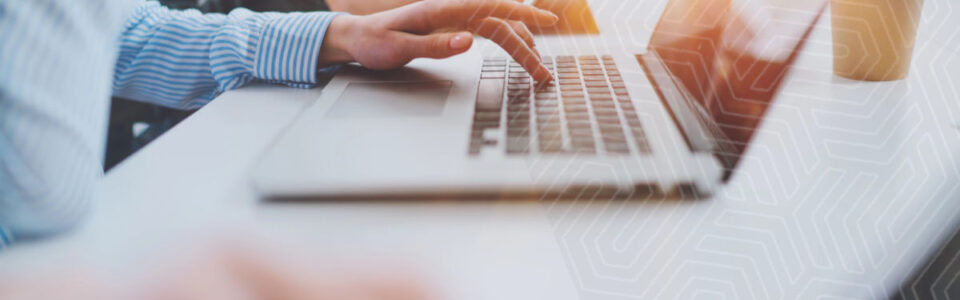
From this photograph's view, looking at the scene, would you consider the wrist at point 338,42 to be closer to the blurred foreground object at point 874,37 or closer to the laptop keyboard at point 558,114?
the laptop keyboard at point 558,114

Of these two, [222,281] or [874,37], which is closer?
[222,281]

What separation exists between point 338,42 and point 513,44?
151mm

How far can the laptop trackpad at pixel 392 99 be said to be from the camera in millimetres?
321

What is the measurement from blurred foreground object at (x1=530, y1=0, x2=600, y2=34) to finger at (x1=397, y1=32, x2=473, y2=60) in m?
0.22

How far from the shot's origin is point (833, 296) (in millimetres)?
184

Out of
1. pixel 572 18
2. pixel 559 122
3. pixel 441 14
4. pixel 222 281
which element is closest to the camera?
pixel 222 281

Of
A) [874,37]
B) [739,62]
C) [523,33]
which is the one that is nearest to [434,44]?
[523,33]

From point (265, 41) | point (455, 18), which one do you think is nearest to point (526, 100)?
point (455, 18)

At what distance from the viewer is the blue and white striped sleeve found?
0.41 metres

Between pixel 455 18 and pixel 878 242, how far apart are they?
1.05ft

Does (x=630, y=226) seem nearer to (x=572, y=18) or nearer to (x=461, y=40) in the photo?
(x=461, y=40)

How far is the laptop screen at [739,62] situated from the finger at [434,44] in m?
0.16

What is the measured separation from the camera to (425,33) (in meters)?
0.42

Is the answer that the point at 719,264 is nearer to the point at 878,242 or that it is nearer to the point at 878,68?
the point at 878,242
